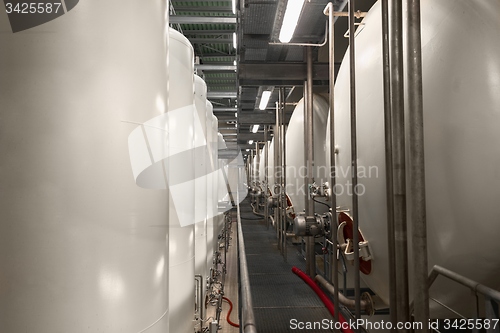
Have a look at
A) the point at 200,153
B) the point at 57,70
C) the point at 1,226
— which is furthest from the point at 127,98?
the point at 200,153

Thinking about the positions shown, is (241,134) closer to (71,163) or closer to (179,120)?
(179,120)

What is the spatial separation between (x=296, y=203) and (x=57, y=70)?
4.03 m

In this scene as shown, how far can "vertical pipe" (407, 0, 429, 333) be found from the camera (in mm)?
1432

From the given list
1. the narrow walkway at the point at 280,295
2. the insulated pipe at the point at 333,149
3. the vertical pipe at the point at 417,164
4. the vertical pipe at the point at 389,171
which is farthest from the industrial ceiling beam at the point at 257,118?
the vertical pipe at the point at 417,164

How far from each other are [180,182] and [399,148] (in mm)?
1733

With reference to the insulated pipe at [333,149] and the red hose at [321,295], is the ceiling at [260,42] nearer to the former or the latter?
the insulated pipe at [333,149]

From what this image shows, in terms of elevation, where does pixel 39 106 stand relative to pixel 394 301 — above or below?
above

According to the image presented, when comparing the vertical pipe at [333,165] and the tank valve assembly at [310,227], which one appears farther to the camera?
the tank valve assembly at [310,227]

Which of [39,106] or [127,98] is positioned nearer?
[39,106]

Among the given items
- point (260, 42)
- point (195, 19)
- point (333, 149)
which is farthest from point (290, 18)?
point (195, 19)

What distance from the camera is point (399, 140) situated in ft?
5.19

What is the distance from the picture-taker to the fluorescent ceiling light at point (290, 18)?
253cm

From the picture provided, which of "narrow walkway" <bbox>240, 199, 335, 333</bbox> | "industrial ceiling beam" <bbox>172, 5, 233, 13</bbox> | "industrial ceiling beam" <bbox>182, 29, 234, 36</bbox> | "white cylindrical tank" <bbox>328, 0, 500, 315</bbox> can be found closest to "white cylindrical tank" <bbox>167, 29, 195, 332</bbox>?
"narrow walkway" <bbox>240, 199, 335, 333</bbox>

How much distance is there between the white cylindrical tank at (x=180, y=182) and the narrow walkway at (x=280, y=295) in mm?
782
